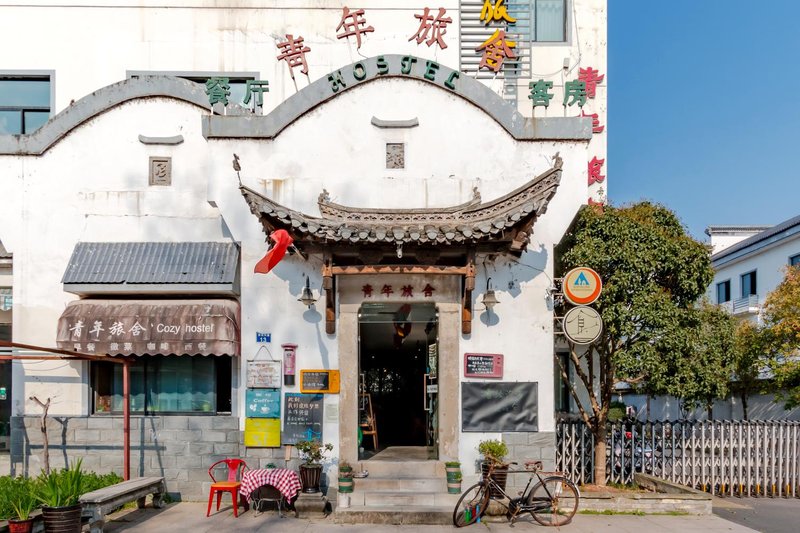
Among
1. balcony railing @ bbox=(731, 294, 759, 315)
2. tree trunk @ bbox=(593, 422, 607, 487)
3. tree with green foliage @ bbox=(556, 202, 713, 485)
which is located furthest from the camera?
balcony railing @ bbox=(731, 294, 759, 315)

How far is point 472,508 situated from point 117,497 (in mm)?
5196

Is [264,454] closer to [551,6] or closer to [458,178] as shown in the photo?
[458,178]

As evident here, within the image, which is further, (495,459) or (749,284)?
(749,284)

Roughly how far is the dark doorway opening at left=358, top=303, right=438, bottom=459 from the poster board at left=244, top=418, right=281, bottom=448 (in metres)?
1.63

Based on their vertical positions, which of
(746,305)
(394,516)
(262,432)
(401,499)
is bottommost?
(394,516)

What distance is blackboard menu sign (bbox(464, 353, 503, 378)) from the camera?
11086 millimetres

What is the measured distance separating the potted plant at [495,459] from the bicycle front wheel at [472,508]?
7.3 inches

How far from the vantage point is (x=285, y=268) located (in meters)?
11.3

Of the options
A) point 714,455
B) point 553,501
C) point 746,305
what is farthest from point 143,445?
point 746,305

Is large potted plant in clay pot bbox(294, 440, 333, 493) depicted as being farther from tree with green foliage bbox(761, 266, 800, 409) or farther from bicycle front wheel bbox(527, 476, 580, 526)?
tree with green foliage bbox(761, 266, 800, 409)

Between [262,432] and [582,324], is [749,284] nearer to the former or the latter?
[582,324]

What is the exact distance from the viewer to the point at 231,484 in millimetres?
10391

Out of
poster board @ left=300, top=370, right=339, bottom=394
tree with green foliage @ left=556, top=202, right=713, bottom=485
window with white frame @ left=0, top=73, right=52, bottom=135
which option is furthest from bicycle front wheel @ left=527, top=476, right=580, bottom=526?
window with white frame @ left=0, top=73, right=52, bottom=135

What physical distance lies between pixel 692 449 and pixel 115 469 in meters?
10.8
